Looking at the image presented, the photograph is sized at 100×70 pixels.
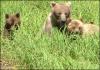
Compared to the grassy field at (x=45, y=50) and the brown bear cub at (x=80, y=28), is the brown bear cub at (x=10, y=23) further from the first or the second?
the brown bear cub at (x=80, y=28)

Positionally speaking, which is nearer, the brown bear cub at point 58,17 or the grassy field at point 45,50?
the grassy field at point 45,50

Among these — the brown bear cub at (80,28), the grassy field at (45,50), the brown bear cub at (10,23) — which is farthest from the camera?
the brown bear cub at (10,23)

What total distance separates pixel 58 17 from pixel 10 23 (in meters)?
1.33

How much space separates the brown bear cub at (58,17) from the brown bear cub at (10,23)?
83 centimetres

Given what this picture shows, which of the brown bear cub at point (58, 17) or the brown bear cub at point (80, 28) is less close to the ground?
the brown bear cub at point (58, 17)

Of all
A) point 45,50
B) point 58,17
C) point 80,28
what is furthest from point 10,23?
point 45,50

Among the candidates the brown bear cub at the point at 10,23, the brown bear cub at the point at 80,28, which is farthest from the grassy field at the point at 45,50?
the brown bear cub at the point at 80,28

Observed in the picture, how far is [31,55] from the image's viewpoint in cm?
718

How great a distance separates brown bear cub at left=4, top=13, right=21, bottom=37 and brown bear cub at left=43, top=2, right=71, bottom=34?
2.73 ft

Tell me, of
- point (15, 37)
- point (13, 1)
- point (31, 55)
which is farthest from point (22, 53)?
point (13, 1)

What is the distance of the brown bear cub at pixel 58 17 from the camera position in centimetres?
848

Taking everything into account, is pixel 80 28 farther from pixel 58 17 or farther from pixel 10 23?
pixel 10 23

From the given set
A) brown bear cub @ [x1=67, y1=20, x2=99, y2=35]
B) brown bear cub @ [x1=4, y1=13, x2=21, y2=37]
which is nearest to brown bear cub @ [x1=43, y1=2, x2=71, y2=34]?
brown bear cub @ [x1=67, y1=20, x2=99, y2=35]

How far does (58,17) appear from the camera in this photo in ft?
28.1
